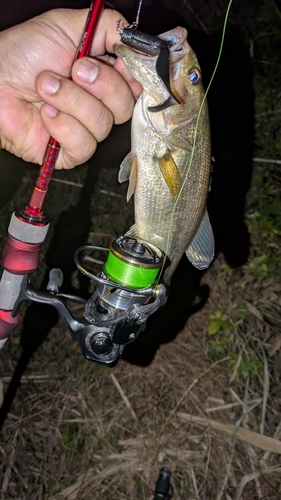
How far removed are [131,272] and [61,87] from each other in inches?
30.4

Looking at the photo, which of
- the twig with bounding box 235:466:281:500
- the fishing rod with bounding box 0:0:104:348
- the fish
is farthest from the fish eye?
the twig with bounding box 235:466:281:500

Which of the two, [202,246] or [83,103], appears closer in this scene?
[83,103]

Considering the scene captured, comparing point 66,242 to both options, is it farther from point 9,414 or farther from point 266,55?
point 266,55

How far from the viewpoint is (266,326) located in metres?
3.74

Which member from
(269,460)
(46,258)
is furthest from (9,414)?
(269,460)

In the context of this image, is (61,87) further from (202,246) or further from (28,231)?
(202,246)

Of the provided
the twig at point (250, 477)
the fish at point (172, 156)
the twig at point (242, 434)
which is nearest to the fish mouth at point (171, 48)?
the fish at point (172, 156)

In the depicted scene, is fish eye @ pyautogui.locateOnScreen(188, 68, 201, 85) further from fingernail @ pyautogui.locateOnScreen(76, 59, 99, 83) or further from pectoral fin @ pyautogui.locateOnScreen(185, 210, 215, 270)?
pectoral fin @ pyautogui.locateOnScreen(185, 210, 215, 270)

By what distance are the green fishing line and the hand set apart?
1.98ft

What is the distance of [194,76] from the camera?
174cm

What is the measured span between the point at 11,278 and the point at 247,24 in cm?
316

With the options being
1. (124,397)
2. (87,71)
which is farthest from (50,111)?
(124,397)

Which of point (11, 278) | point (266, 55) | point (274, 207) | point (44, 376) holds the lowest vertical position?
point (44, 376)

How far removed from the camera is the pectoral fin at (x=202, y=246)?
6.48 feet
